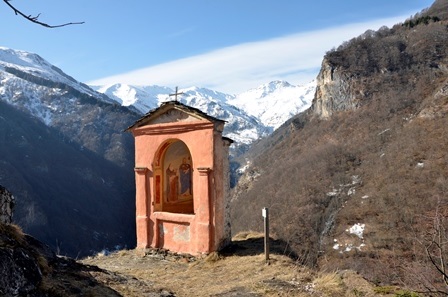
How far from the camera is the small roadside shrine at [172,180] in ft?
39.3

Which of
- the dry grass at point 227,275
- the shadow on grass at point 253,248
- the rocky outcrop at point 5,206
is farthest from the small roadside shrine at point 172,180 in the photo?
the rocky outcrop at point 5,206

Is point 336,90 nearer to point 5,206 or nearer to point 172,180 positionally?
point 172,180

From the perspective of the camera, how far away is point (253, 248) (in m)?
12.2

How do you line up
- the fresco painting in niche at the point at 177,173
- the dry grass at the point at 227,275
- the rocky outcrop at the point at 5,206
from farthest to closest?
the fresco painting in niche at the point at 177,173 → the dry grass at the point at 227,275 → the rocky outcrop at the point at 5,206

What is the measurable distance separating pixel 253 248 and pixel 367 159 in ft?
201

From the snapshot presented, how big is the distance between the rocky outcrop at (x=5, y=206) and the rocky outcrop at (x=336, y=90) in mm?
90889

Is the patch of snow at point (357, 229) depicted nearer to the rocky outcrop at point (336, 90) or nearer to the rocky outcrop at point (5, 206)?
the rocky outcrop at point (336, 90)

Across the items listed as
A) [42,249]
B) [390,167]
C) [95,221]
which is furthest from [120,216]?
[42,249]

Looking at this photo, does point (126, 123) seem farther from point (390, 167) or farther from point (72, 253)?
point (390, 167)

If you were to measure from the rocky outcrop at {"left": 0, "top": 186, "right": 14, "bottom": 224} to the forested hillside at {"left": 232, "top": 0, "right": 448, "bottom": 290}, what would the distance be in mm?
21456

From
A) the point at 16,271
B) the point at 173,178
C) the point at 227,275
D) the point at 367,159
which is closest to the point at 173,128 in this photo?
the point at 173,178

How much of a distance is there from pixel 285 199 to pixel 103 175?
63379mm

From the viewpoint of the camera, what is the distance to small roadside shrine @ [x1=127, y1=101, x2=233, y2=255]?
1198 cm

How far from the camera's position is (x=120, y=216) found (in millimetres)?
103938
